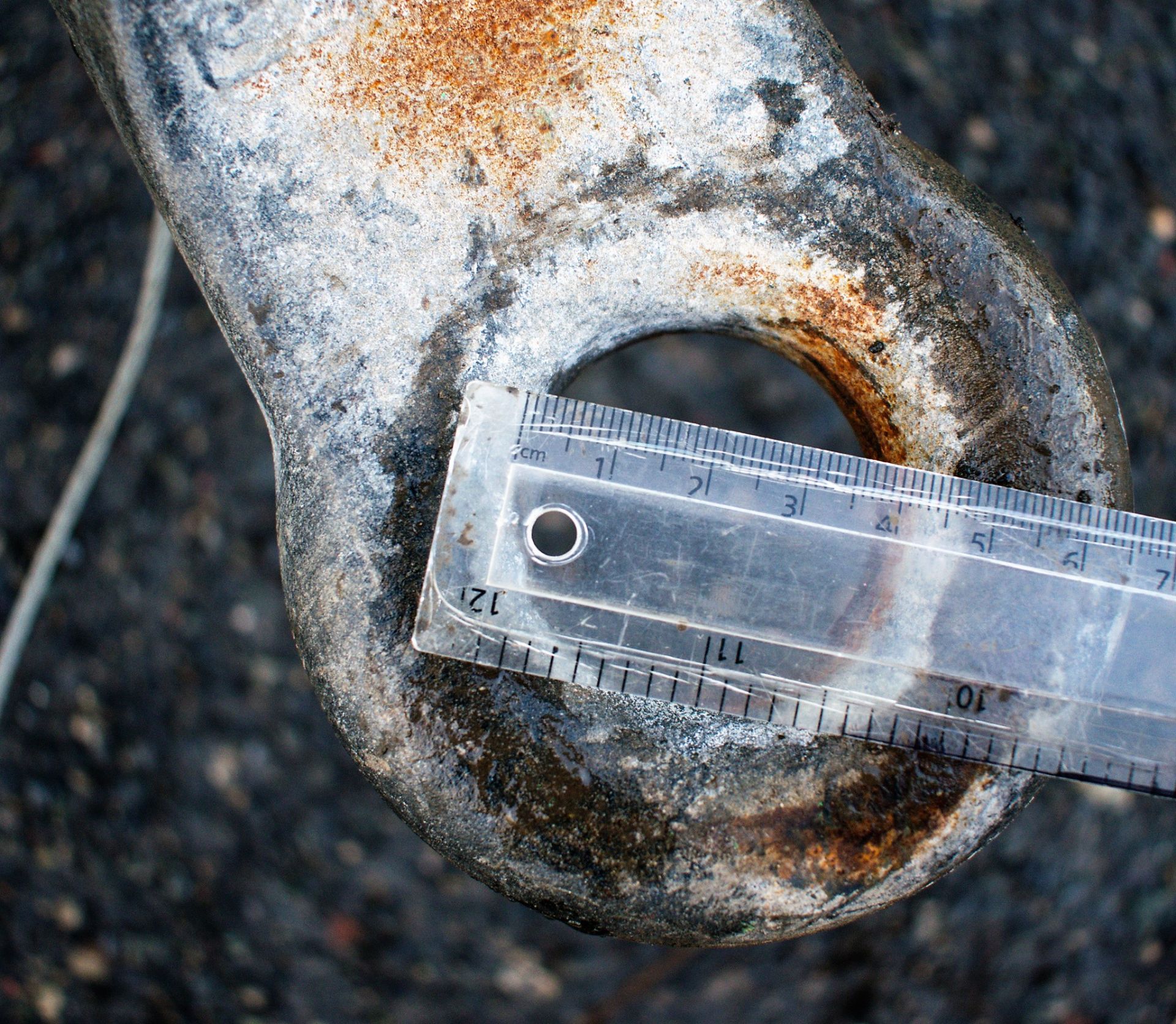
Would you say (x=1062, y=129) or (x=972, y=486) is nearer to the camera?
(x=972, y=486)

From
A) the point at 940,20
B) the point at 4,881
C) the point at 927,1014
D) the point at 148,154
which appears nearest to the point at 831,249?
the point at 148,154

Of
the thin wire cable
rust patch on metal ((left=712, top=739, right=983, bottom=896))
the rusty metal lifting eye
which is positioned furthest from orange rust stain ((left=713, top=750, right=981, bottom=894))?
the thin wire cable

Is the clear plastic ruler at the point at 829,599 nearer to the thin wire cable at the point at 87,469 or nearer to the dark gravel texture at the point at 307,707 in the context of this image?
the dark gravel texture at the point at 307,707

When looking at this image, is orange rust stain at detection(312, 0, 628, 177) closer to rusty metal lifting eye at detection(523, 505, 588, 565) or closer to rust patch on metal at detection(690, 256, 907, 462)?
→ rust patch on metal at detection(690, 256, 907, 462)

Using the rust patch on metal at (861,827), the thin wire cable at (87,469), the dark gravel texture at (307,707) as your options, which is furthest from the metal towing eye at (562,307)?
the thin wire cable at (87,469)

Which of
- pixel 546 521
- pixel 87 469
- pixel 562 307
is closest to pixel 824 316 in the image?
pixel 562 307

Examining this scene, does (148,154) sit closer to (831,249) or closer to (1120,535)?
(831,249)

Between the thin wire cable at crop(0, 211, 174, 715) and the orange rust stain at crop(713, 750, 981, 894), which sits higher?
the thin wire cable at crop(0, 211, 174, 715)
